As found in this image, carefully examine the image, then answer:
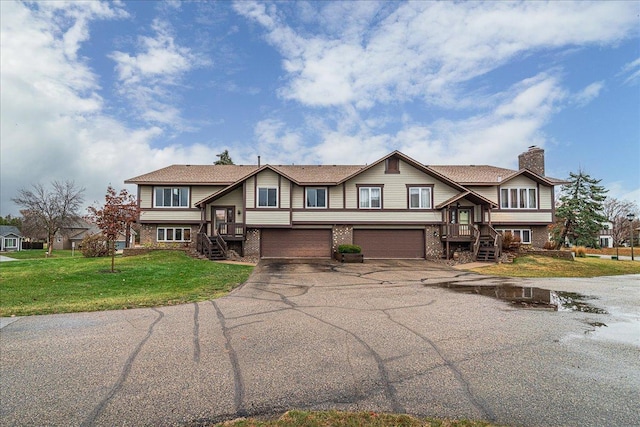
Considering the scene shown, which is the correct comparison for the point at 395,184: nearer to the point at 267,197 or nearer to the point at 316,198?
the point at 316,198

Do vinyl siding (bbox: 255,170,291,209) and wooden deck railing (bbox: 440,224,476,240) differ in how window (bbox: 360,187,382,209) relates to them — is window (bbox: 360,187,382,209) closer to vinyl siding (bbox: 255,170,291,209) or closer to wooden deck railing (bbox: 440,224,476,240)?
wooden deck railing (bbox: 440,224,476,240)

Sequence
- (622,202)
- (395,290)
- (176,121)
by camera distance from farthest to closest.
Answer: (622,202), (176,121), (395,290)

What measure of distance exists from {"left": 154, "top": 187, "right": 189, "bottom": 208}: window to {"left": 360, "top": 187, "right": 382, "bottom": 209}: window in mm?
12844

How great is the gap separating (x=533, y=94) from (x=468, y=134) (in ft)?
20.5

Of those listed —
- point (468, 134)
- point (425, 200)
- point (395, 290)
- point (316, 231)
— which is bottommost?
point (395, 290)

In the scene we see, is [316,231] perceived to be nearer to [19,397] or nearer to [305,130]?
[305,130]

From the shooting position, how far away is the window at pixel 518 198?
2483cm

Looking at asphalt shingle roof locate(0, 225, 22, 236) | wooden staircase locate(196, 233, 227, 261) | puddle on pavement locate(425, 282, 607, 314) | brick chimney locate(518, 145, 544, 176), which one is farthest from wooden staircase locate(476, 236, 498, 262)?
asphalt shingle roof locate(0, 225, 22, 236)

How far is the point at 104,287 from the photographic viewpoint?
1159 centimetres

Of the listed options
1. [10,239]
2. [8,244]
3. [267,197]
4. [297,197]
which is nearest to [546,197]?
[297,197]

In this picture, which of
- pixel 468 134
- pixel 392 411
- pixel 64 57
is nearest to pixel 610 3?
pixel 468 134

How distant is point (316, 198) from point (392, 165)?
5.90 m

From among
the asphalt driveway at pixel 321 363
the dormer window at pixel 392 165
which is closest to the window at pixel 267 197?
the dormer window at pixel 392 165

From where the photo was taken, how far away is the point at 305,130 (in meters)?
27.7
